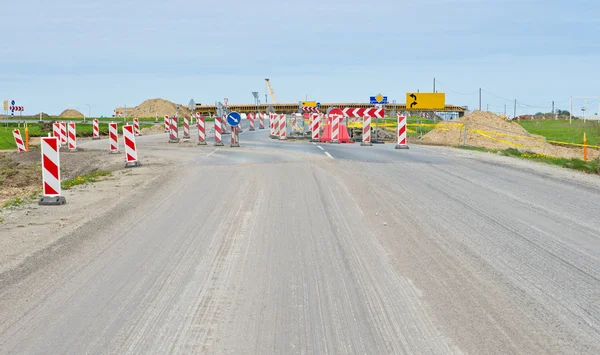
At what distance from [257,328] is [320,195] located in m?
7.81

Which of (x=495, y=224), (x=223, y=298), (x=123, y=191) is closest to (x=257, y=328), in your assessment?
(x=223, y=298)

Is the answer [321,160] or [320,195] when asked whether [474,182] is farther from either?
[321,160]

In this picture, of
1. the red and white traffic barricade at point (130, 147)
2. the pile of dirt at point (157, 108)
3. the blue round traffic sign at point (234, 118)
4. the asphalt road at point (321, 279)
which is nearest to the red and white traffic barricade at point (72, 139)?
the blue round traffic sign at point (234, 118)

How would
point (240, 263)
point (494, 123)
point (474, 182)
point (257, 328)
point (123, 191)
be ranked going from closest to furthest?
1. point (257, 328)
2. point (240, 263)
3. point (123, 191)
4. point (474, 182)
5. point (494, 123)

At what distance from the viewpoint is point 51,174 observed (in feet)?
43.8

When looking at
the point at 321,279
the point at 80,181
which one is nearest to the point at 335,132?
the point at 80,181

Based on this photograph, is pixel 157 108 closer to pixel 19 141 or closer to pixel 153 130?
pixel 153 130

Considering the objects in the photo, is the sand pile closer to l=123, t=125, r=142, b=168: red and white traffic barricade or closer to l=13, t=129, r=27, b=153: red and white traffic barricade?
l=123, t=125, r=142, b=168: red and white traffic barricade

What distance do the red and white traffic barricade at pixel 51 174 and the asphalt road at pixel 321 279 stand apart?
1780 millimetres

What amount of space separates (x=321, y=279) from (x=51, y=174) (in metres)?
8.16

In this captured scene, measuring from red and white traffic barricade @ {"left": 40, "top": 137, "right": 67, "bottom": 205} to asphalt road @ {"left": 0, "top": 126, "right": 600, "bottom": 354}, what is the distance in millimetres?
1780

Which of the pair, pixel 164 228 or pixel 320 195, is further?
pixel 320 195

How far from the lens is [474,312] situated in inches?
239

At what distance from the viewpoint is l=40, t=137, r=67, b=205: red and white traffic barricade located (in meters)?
13.3
